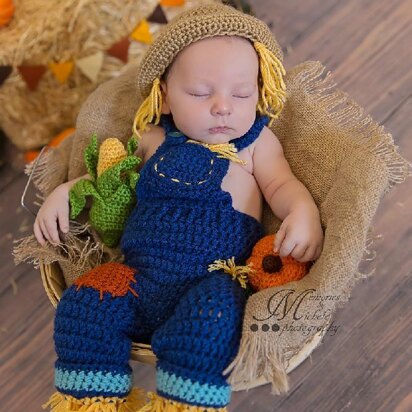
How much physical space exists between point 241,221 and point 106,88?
1.43 ft

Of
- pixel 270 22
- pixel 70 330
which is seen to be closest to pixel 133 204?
pixel 70 330

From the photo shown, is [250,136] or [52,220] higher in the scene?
[250,136]

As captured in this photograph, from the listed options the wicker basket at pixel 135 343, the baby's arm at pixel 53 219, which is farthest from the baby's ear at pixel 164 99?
the wicker basket at pixel 135 343

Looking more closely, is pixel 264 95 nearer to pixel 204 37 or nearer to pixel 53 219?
pixel 204 37

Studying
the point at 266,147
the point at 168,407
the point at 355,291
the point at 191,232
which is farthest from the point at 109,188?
the point at 355,291

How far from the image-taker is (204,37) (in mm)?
1009

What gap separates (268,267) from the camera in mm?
993

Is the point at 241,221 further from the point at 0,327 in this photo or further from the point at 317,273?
the point at 0,327

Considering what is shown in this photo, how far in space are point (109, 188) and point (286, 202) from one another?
1.07 feet

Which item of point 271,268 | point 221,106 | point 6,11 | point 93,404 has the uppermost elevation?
point 221,106

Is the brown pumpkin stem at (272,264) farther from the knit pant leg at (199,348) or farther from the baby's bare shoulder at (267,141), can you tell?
the baby's bare shoulder at (267,141)

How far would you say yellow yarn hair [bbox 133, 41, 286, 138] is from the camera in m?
1.06

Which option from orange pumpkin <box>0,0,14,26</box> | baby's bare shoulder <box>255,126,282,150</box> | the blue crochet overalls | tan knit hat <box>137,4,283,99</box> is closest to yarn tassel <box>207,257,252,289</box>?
the blue crochet overalls

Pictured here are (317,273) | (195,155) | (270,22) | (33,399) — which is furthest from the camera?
(270,22)
